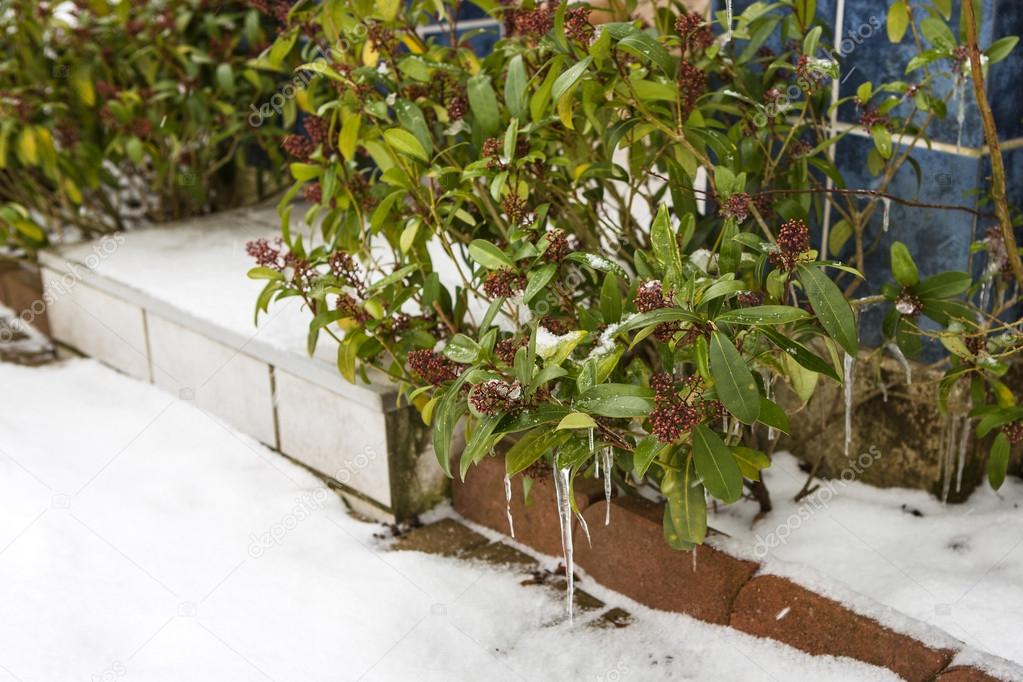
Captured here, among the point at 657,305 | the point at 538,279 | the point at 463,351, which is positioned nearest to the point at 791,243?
the point at 657,305

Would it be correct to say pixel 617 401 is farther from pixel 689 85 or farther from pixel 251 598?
pixel 251 598

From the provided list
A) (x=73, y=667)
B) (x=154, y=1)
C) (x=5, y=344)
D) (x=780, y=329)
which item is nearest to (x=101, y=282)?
(x=5, y=344)

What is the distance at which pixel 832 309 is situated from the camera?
1.63 metres

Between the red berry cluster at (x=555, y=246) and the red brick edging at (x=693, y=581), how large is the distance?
1.73 ft

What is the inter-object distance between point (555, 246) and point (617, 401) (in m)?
0.35

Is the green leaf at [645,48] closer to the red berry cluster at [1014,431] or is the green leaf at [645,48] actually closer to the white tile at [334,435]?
the red berry cluster at [1014,431]

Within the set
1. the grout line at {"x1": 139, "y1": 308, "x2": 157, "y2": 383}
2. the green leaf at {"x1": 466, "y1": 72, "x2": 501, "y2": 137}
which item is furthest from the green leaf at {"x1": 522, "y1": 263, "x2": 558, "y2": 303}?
the grout line at {"x1": 139, "y1": 308, "x2": 157, "y2": 383}

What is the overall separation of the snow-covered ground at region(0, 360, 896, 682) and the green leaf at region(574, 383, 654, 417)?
0.53 m

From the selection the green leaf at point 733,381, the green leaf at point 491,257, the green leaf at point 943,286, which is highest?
the green leaf at point 491,257

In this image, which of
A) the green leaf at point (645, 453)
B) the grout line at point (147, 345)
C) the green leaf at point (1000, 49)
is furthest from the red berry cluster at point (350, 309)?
the green leaf at point (1000, 49)

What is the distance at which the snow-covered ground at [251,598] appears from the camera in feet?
6.41

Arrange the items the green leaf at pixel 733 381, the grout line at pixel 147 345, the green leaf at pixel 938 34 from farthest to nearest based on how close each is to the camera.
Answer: the grout line at pixel 147 345
the green leaf at pixel 938 34
the green leaf at pixel 733 381

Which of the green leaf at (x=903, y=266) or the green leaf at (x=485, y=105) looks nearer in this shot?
the green leaf at (x=903, y=266)

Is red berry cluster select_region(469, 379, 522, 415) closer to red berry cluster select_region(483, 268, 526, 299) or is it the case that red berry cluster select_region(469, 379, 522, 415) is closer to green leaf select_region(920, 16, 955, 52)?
red berry cluster select_region(483, 268, 526, 299)
